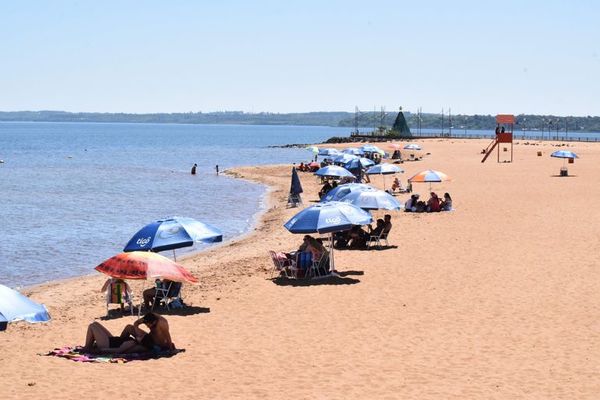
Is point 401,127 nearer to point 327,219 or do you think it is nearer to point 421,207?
point 421,207

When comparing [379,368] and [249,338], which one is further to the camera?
[249,338]

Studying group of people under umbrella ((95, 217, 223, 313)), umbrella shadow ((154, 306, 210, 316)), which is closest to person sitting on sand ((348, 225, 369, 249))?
group of people under umbrella ((95, 217, 223, 313))

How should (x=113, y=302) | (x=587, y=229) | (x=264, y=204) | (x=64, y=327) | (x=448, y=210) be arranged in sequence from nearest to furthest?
(x=64, y=327) → (x=113, y=302) → (x=587, y=229) → (x=448, y=210) → (x=264, y=204)

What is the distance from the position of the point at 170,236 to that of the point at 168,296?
1.11 m

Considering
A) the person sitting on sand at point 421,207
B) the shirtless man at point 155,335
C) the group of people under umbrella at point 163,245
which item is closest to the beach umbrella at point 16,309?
the shirtless man at point 155,335

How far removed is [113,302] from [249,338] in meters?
3.50

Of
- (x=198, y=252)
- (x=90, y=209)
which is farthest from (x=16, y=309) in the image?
(x=90, y=209)

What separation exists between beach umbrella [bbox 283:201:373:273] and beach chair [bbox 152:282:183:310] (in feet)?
9.01

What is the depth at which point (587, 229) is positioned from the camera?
2414cm

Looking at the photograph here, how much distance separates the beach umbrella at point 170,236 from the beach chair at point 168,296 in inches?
27.3

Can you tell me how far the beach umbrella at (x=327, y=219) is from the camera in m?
17.0

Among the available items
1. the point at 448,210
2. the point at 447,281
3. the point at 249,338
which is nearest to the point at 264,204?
the point at 448,210

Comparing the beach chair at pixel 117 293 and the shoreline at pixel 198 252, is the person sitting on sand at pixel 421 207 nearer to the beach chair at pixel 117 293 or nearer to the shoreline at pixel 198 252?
the shoreline at pixel 198 252

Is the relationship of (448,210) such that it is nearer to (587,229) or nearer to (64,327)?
(587,229)
